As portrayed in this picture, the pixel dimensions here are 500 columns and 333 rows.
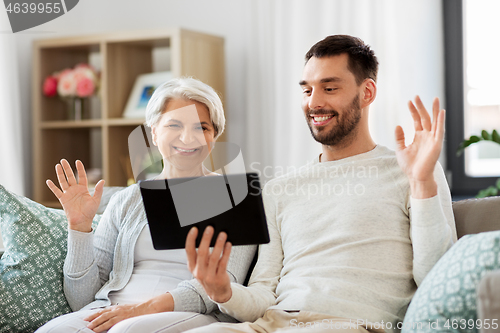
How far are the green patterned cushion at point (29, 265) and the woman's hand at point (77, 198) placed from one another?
0.11m

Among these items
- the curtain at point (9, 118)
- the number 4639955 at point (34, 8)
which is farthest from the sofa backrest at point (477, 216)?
the number 4639955 at point (34, 8)

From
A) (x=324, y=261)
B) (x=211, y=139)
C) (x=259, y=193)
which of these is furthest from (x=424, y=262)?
Result: (x=211, y=139)

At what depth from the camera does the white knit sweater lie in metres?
1.26

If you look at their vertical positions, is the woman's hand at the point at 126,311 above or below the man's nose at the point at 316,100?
below

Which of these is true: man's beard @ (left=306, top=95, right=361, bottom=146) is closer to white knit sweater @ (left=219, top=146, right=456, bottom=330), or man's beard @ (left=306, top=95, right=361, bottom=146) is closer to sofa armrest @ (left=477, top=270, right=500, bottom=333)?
white knit sweater @ (left=219, top=146, right=456, bottom=330)

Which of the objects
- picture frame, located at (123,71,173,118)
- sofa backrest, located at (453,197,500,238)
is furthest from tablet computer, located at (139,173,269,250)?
picture frame, located at (123,71,173,118)

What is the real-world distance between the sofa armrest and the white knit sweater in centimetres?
33

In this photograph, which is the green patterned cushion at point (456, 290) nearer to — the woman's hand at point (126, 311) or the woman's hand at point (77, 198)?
the woman's hand at point (126, 311)

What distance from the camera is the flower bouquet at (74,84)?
9.94 feet

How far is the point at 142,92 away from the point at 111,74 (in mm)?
200

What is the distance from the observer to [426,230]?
1226 mm

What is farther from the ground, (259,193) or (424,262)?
(259,193)

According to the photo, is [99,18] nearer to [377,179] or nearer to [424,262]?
[377,179]

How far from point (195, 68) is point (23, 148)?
3.88 ft
